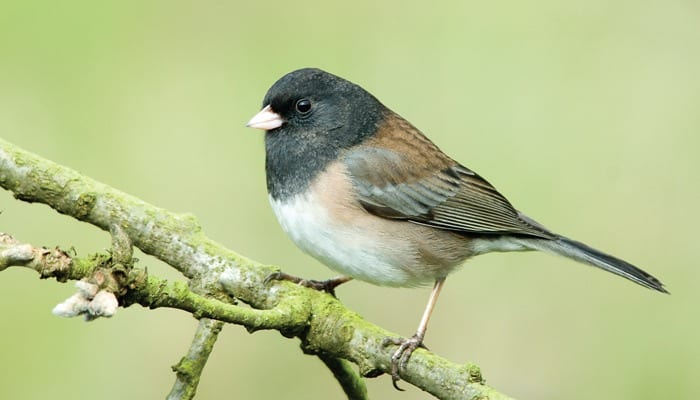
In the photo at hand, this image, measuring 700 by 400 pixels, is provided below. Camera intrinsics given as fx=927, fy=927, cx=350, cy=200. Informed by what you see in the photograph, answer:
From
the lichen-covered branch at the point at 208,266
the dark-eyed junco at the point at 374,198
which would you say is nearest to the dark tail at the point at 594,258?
the dark-eyed junco at the point at 374,198

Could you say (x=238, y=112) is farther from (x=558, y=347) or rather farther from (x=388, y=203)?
(x=558, y=347)

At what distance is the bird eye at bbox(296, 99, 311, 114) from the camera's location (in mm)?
3172

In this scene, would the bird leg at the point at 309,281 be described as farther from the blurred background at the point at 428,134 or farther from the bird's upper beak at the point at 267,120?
the blurred background at the point at 428,134

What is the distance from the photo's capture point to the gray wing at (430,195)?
10.3ft

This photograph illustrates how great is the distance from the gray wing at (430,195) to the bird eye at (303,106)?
212 millimetres

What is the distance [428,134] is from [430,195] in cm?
122

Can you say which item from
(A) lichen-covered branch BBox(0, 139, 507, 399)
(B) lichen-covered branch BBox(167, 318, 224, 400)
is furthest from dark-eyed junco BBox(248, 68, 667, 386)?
(B) lichen-covered branch BBox(167, 318, 224, 400)

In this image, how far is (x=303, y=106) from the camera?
125 inches

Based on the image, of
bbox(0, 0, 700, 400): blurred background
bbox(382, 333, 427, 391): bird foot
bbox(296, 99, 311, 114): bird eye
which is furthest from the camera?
bbox(0, 0, 700, 400): blurred background

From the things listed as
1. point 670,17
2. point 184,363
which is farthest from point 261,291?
point 670,17

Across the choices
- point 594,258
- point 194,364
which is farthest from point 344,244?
point 594,258

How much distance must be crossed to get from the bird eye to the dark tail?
916 mm

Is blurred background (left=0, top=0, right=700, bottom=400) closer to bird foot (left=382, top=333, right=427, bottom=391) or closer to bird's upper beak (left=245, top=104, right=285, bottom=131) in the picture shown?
bird's upper beak (left=245, top=104, right=285, bottom=131)

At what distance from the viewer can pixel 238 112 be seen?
14.7 ft
